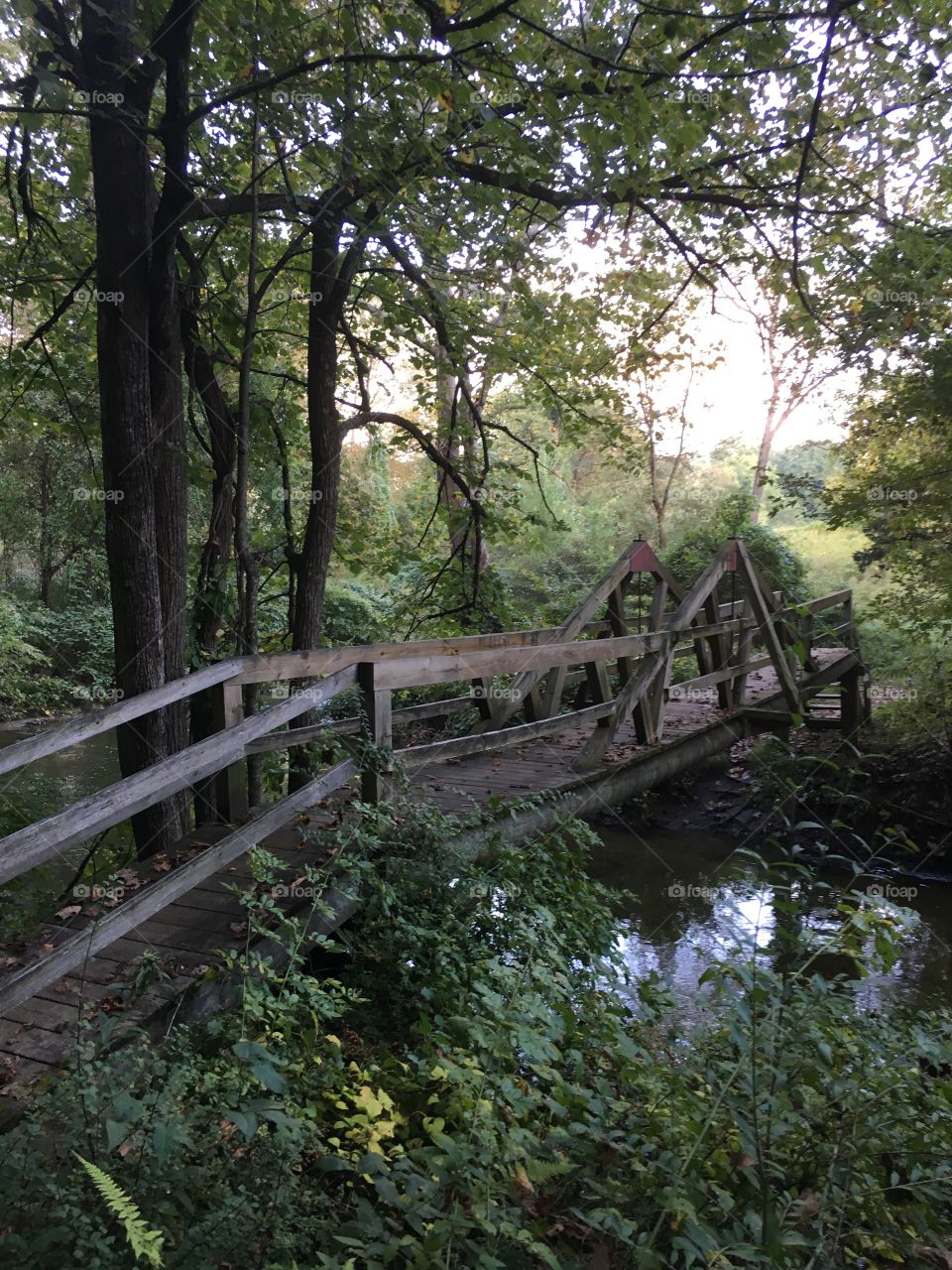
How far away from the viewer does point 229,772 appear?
191 inches

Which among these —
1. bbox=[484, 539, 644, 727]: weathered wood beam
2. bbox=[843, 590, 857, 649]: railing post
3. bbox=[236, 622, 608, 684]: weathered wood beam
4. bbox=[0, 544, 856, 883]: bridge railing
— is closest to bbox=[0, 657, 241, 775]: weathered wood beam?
bbox=[0, 544, 856, 883]: bridge railing

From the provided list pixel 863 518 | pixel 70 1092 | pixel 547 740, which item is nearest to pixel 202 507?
pixel 547 740

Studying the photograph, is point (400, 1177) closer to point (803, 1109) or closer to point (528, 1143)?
point (528, 1143)

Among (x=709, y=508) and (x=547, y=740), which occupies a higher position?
(x=709, y=508)

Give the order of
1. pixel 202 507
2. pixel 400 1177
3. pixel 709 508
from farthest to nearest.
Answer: pixel 709 508
pixel 202 507
pixel 400 1177

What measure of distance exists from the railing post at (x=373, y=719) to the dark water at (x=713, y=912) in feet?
5.83

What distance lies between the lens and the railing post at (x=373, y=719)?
471 centimetres

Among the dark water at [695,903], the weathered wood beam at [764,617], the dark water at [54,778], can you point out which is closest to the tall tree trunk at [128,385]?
the dark water at [695,903]

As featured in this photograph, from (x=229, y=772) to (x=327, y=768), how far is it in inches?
22.9

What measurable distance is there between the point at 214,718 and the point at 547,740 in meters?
4.14

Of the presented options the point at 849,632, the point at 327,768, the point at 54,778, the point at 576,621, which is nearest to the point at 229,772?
the point at 327,768

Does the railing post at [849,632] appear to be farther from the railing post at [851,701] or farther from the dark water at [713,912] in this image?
the dark water at [713,912]

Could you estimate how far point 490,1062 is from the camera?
2756 millimetres

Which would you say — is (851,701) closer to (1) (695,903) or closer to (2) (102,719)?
(1) (695,903)
